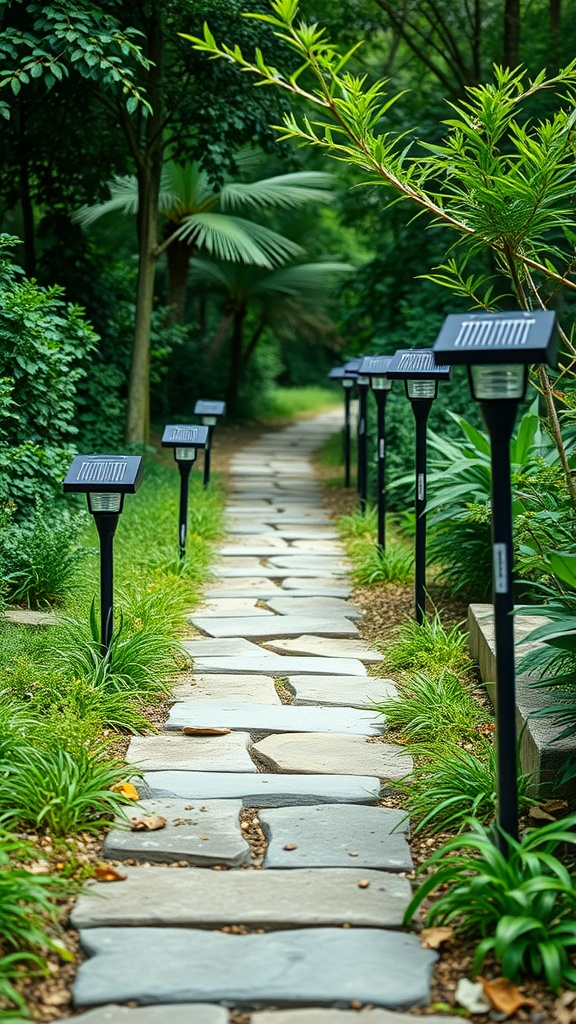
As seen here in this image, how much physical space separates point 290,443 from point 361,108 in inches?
556

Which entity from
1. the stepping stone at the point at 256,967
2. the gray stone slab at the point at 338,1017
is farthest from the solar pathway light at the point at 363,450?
the gray stone slab at the point at 338,1017

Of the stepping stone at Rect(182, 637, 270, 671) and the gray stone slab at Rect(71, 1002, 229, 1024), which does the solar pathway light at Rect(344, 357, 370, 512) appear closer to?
the stepping stone at Rect(182, 637, 270, 671)

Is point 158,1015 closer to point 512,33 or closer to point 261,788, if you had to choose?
point 261,788

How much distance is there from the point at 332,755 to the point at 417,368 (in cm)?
220

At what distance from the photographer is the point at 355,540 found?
850 cm

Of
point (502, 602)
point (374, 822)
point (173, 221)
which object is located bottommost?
point (374, 822)

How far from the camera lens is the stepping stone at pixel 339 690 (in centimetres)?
463

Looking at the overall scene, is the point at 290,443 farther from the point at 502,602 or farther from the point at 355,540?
the point at 502,602

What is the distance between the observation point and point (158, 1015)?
2307 millimetres

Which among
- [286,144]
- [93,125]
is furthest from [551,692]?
[93,125]

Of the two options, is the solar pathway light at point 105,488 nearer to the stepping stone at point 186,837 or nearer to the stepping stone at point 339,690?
the stepping stone at point 339,690

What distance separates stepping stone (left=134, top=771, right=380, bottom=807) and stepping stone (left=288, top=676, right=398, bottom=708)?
2.84ft

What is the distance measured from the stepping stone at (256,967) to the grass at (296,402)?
62.9 feet

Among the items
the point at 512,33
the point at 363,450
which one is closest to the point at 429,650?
the point at 363,450
